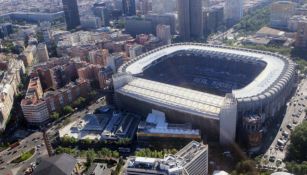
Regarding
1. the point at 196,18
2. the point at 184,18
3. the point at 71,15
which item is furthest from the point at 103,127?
the point at 71,15

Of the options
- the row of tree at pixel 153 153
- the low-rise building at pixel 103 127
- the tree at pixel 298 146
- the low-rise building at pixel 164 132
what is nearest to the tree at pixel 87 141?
the low-rise building at pixel 103 127

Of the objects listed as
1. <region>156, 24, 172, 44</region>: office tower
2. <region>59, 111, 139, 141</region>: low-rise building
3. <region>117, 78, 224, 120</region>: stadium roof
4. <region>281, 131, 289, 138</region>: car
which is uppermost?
<region>156, 24, 172, 44</region>: office tower

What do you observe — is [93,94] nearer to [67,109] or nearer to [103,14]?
[67,109]

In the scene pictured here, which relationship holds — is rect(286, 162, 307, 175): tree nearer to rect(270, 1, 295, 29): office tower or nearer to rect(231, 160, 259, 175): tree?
rect(231, 160, 259, 175): tree

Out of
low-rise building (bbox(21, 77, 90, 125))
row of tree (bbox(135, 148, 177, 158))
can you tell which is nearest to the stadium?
row of tree (bbox(135, 148, 177, 158))

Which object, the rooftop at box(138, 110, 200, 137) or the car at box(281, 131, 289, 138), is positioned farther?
the car at box(281, 131, 289, 138)

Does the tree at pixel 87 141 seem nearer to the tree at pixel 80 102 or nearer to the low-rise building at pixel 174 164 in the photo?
A: the tree at pixel 80 102

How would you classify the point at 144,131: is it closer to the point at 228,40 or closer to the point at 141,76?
the point at 141,76
